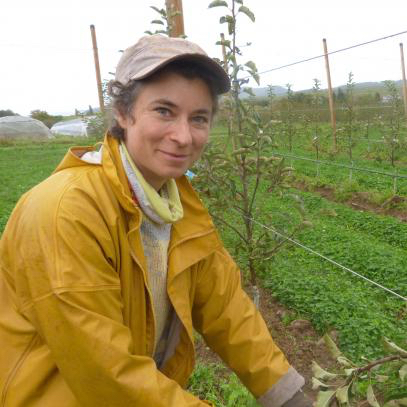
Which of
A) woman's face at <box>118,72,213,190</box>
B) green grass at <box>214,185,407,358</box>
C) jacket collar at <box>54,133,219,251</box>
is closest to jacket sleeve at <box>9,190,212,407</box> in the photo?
jacket collar at <box>54,133,219,251</box>

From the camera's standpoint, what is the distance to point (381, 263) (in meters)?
4.91

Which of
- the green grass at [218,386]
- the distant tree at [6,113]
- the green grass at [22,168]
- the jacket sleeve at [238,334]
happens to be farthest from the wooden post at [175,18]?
the distant tree at [6,113]

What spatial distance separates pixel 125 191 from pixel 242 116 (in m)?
1.75

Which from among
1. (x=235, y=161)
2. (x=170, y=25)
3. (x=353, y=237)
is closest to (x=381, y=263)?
(x=353, y=237)

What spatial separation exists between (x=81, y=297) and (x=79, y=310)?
0.03m

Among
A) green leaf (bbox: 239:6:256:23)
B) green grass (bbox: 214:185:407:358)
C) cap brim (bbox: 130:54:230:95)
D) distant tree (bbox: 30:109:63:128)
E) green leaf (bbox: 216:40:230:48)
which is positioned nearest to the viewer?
cap brim (bbox: 130:54:230:95)

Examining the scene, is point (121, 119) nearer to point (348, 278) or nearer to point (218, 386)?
point (218, 386)

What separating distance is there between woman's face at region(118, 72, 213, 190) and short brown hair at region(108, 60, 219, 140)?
0.01 meters

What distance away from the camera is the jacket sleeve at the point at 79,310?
1.13 meters

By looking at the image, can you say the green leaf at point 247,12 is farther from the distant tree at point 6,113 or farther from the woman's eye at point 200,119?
the distant tree at point 6,113

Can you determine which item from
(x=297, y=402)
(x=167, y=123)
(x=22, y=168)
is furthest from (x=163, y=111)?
(x=22, y=168)

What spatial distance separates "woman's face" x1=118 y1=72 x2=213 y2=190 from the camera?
4.69ft

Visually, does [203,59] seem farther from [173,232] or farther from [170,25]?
[170,25]

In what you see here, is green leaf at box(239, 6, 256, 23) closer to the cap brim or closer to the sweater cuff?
the cap brim
